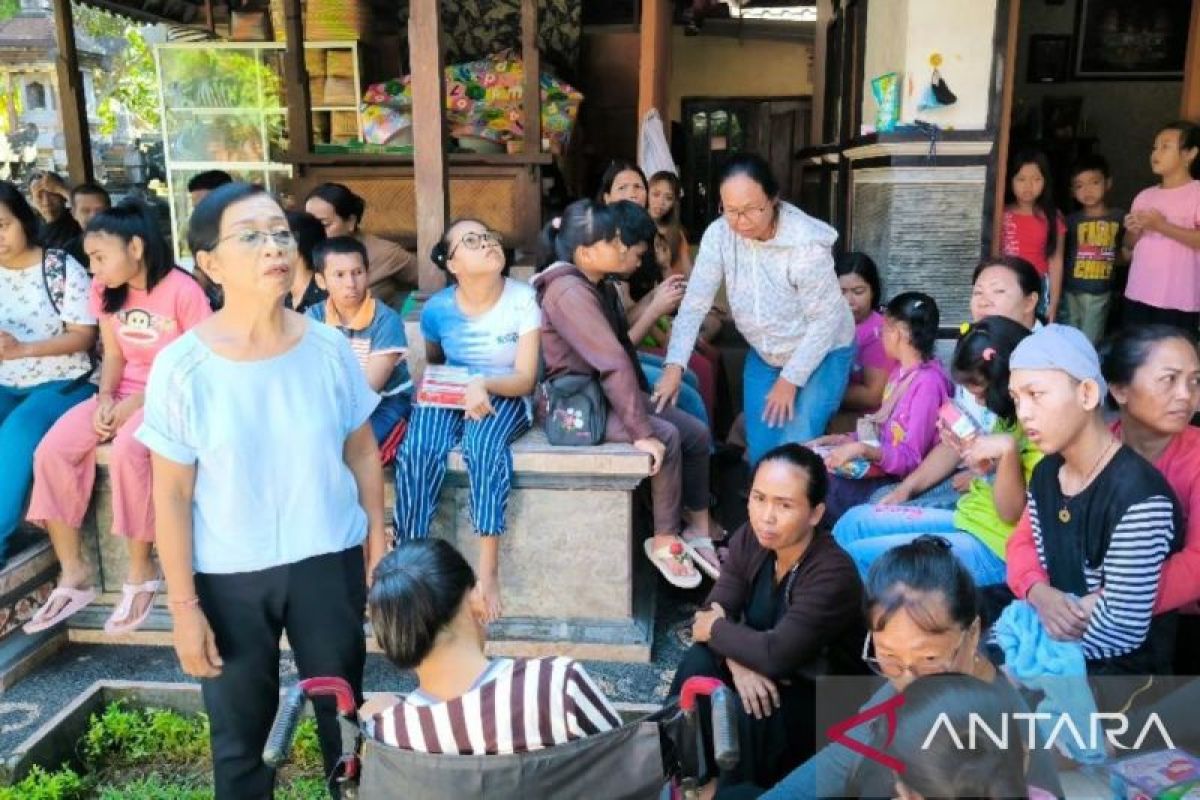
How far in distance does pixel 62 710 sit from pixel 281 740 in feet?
6.19

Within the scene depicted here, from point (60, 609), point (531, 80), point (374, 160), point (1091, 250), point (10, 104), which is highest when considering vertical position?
point (10, 104)

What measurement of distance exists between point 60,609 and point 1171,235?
5.26 metres

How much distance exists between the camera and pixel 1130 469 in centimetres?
221

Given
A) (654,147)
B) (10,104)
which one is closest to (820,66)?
(654,147)

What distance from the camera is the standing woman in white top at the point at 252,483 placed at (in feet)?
6.75

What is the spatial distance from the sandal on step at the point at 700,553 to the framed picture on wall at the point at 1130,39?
605 cm

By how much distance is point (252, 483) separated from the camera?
2123 millimetres

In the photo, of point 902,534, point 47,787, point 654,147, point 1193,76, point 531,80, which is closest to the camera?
point 47,787

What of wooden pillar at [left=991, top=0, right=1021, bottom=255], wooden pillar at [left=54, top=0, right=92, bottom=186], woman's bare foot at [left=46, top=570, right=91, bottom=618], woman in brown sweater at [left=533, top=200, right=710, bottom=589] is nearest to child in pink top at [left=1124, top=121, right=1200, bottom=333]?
wooden pillar at [left=991, top=0, right=1021, bottom=255]

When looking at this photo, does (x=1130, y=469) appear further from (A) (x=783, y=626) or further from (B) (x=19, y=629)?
(B) (x=19, y=629)

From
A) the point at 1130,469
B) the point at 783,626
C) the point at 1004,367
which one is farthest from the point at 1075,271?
the point at 783,626

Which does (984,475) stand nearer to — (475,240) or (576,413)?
(576,413)

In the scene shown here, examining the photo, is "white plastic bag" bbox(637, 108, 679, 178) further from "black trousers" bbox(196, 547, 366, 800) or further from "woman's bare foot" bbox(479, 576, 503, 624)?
"black trousers" bbox(196, 547, 366, 800)

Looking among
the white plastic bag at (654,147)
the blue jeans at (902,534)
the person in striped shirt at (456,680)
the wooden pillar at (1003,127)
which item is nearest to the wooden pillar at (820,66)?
the white plastic bag at (654,147)
